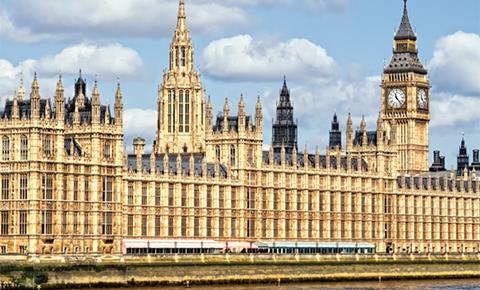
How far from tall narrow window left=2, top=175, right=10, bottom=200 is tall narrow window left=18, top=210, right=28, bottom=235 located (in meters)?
2.24

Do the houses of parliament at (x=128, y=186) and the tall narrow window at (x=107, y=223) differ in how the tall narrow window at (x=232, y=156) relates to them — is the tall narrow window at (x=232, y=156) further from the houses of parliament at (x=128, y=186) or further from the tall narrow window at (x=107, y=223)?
the tall narrow window at (x=107, y=223)

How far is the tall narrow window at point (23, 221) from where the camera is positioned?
6166 inches

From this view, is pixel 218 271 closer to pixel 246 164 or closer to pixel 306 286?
pixel 306 286

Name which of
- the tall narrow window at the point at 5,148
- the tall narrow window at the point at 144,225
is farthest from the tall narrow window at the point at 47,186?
the tall narrow window at the point at 144,225

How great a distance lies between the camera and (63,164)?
159 m

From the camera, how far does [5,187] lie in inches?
6220

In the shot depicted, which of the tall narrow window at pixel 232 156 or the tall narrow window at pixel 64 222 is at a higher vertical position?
the tall narrow window at pixel 232 156

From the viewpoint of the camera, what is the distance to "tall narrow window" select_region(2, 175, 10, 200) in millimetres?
157750

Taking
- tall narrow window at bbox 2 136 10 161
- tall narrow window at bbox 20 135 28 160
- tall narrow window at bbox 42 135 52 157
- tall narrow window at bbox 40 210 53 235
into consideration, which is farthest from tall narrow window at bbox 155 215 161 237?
tall narrow window at bbox 20 135 28 160

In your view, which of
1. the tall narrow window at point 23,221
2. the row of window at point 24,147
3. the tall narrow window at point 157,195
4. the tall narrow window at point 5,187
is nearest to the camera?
the row of window at point 24,147

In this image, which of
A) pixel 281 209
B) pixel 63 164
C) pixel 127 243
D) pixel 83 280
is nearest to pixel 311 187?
pixel 281 209

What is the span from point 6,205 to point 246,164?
38.7 m

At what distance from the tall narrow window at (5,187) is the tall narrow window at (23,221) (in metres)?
2.24

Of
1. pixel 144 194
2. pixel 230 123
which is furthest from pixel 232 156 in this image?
pixel 144 194
